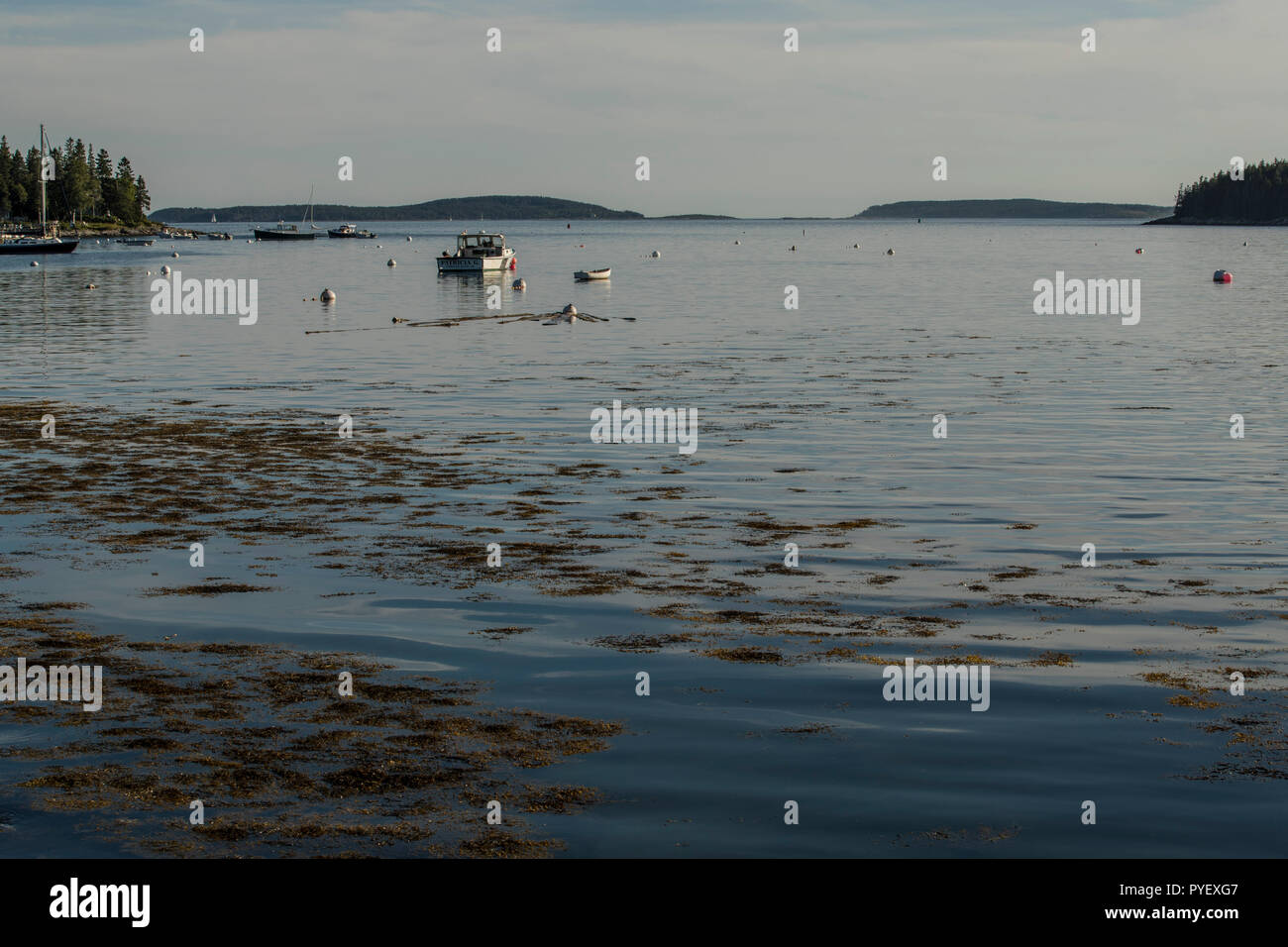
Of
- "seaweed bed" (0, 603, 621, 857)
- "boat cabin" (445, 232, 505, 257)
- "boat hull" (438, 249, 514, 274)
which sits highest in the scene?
"boat cabin" (445, 232, 505, 257)

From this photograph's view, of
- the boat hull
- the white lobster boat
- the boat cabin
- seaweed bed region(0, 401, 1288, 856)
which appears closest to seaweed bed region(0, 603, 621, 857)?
seaweed bed region(0, 401, 1288, 856)

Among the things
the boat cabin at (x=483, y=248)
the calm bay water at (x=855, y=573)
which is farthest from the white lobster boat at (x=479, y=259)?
the calm bay water at (x=855, y=573)

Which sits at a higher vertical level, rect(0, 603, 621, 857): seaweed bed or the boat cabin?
the boat cabin

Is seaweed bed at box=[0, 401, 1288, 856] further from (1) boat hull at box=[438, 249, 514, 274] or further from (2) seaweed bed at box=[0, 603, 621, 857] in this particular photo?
(1) boat hull at box=[438, 249, 514, 274]

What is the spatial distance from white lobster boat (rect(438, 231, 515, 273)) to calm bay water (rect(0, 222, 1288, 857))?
68.2 metres

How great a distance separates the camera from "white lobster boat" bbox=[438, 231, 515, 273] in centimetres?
12506

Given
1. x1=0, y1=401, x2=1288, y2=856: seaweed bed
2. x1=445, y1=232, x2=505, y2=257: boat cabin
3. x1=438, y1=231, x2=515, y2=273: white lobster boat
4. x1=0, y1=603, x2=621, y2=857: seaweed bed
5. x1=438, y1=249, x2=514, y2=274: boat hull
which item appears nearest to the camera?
x1=0, y1=603, x2=621, y2=857: seaweed bed

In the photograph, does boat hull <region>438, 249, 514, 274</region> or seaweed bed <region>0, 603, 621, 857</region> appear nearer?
seaweed bed <region>0, 603, 621, 857</region>

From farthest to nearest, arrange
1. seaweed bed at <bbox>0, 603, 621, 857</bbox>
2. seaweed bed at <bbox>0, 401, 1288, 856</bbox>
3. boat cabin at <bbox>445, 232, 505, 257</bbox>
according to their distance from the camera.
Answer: boat cabin at <bbox>445, 232, 505, 257</bbox> < seaweed bed at <bbox>0, 401, 1288, 856</bbox> < seaweed bed at <bbox>0, 603, 621, 857</bbox>

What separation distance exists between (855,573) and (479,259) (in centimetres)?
10992

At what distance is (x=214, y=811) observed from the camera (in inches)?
412

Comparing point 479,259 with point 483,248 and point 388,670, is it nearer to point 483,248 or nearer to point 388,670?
point 483,248
